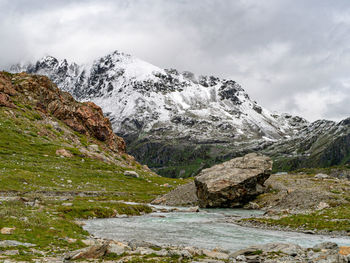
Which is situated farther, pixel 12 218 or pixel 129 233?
pixel 129 233

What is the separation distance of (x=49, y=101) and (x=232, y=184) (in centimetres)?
14345

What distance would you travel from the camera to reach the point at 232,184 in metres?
73.1

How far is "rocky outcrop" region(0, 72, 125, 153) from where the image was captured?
163 metres

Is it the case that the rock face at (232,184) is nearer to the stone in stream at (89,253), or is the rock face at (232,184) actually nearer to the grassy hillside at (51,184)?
the grassy hillside at (51,184)

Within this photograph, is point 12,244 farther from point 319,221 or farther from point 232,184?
point 232,184

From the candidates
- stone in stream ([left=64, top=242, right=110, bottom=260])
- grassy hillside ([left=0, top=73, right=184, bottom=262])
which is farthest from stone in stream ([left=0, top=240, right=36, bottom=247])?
stone in stream ([left=64, top=242, right=110, bottom=260])

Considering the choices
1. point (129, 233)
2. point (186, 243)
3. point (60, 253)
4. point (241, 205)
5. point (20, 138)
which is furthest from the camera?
point (20, 138)

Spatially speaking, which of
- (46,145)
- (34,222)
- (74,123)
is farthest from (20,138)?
(34,222)

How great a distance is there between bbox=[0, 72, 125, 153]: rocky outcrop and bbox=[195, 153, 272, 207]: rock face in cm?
12278

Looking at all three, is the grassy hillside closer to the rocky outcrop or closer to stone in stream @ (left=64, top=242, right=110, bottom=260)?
stone in stream @ (left=64, top=242, right=110, bottom=260)

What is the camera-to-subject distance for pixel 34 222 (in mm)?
30000

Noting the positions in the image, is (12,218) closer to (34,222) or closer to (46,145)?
(34,222)

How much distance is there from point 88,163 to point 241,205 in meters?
78.6

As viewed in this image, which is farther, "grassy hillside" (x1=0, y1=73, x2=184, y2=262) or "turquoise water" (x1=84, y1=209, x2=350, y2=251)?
"turquoise water" (x1=84, y1=209, x2=350, y2=251)
